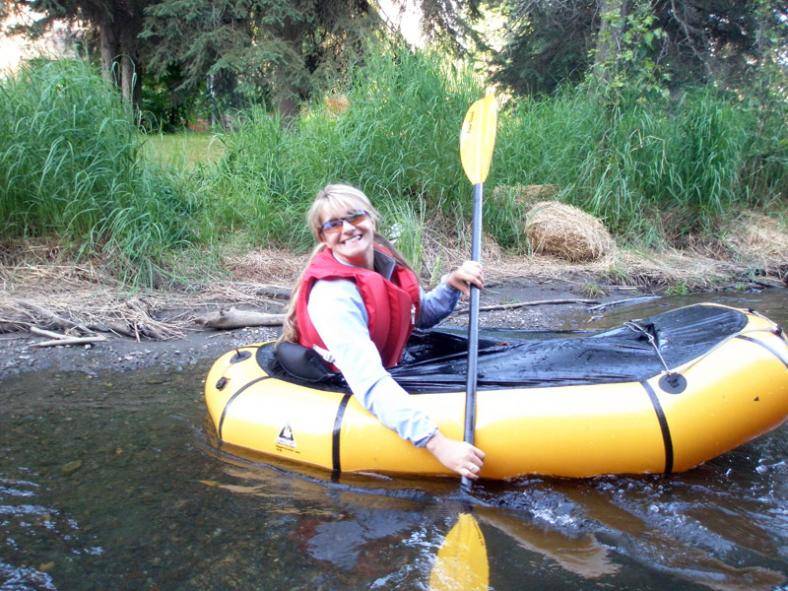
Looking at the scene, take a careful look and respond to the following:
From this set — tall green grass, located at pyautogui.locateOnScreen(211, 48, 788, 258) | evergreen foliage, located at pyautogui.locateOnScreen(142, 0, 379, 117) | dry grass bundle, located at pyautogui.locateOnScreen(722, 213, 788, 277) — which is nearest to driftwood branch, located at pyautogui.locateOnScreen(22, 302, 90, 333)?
tall green grass, located at pyautogui.locateOnScreen(211, 48, 788, 258)

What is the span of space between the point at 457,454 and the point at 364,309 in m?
0.60

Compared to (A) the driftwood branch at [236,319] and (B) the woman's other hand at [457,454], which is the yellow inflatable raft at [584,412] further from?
(A) the driftwood branch at [236,319]

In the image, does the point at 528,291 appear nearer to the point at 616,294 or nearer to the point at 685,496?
the point at 616,294

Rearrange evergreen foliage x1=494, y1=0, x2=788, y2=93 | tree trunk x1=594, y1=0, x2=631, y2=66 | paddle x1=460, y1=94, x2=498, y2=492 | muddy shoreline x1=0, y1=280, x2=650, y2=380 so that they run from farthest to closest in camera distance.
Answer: evergreen foliage x1=494, y1=0, x2=788, y2=93 → tree trunk x1=594, y1=0, x2=631, y2=66 → muddy shoreline x1=0, y1=280, x2=650, y2=380 → paddle x1=460, y1=94, x2=498, y2=492

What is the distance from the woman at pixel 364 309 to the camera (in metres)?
2.34

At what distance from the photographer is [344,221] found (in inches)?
98.8

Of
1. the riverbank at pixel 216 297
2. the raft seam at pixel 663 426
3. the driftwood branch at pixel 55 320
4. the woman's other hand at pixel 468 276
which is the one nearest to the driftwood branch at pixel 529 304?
the riverbank at pixel 216 297

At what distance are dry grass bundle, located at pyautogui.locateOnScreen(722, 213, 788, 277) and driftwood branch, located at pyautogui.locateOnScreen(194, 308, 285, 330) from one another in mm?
4495

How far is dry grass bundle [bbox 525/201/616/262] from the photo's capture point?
612cm

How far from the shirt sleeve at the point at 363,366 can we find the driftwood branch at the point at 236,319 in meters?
2.12

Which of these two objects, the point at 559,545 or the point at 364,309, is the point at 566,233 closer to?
the point at 364,309

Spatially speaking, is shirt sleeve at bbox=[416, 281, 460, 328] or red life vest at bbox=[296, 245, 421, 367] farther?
shirt sleeve at bbox=[416, 281, 460, 328]

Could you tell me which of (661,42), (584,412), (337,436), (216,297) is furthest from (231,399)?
(661,42)

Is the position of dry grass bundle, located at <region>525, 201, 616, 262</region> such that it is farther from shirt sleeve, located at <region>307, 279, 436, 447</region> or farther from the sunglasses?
shirt sleeve, located at <region>307, 279, 436, 447</region>
